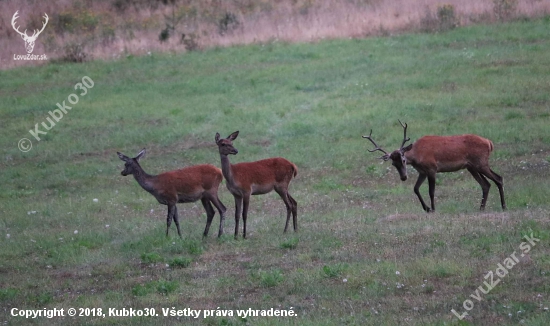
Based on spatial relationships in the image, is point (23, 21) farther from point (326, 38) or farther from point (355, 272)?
point (355, 272)

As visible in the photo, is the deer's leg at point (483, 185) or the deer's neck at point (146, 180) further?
the deer's leg at point (483, 185)

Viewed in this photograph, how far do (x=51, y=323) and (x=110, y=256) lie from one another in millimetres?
3066

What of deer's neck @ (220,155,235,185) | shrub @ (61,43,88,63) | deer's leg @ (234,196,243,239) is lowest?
deer's leg @ (234,196,243,239)

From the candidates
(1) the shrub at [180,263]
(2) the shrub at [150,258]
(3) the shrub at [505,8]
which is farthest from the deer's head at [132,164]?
(3) the shrub at [505,8]

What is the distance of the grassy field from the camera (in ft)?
31.6

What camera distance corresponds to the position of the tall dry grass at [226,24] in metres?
30.6

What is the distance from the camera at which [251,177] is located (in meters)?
13.1

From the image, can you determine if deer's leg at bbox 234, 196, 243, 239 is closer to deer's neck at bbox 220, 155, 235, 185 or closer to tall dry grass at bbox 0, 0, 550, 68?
deer's neck at bbox 220, 155, 235, 185

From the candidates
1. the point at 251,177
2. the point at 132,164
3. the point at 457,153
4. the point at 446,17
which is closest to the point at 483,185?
the point at 457,153

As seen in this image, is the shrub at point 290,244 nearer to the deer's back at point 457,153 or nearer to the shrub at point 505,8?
the deer's back at point 457,153

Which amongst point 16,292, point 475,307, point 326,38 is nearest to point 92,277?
point 16,292

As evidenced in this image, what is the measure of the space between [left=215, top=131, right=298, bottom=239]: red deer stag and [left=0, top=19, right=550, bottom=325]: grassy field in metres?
0.51

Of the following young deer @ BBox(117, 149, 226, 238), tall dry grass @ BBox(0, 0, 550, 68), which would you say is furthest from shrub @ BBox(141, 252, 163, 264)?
tall dry grass @ BBox(0, 0, 550, 68)

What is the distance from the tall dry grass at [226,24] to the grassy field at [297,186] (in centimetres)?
151
